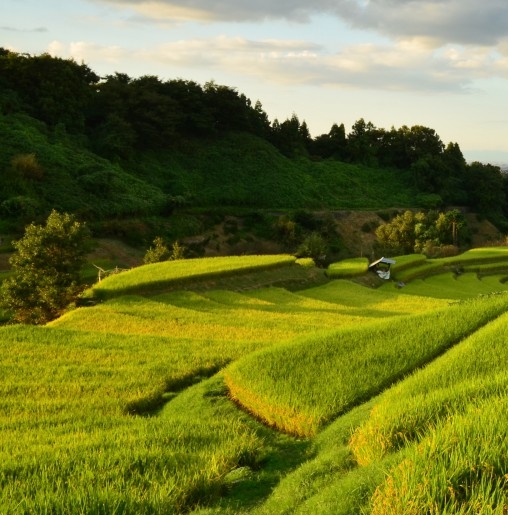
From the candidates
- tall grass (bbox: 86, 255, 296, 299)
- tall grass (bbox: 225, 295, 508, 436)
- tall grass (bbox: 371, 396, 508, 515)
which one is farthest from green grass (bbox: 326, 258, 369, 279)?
tall grass (bbox: 371, 396, 508, 515)

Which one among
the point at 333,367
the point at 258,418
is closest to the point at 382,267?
the point at 333,367

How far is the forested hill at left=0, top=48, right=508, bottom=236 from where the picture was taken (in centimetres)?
3838

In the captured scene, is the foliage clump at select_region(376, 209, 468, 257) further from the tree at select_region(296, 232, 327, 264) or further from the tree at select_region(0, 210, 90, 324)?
the tree at select_region(0, 210, 90, 324)

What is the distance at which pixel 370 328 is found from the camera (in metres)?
9.96

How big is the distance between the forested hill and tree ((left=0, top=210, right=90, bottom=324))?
16169mm

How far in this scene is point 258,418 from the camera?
279 inches

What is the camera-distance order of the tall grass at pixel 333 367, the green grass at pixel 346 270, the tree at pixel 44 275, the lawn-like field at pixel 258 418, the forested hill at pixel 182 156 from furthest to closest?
the forested hill at pixel 182 156 → the green grass at pixel 346 270 → the tree at pixel 44 275 → the tall grass at pixel 333 367 → the lawn-like field at pixel 258 418

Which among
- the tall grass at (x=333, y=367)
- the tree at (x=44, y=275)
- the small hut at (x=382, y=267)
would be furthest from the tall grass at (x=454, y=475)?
the small hut at (x=382, y=267)

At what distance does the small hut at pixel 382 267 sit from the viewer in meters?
27.7

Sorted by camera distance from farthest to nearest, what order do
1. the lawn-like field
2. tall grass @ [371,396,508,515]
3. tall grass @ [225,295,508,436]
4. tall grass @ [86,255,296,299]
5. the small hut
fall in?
the small hut → tall grass @ [86,255,296,299] → tall grass @ [225,295,508,436] → the lawn-like field → tall grass @ [371,396,508,515]

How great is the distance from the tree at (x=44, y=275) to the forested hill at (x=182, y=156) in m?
16.2

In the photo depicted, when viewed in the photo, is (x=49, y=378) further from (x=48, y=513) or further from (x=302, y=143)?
(x=302, y=143)

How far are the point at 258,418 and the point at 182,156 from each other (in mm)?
48350

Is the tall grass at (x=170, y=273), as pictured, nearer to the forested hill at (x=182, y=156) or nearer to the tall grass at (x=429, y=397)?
the tall grass at (x=429, y=397)
